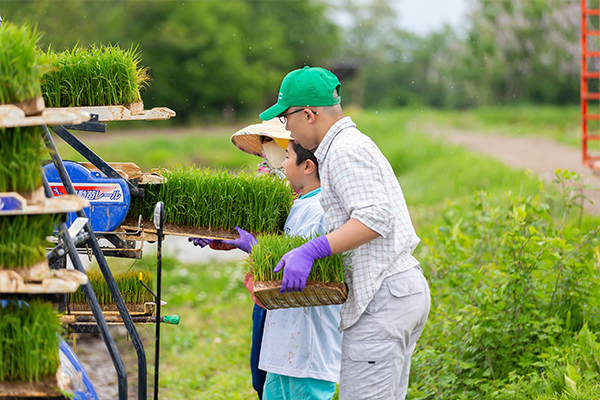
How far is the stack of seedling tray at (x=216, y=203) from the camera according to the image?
2.94m

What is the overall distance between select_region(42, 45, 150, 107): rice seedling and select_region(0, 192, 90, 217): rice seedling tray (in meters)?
0.96

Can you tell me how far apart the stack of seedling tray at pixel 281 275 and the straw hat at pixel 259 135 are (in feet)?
2.44

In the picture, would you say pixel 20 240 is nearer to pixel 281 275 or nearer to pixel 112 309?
pixel 281 275

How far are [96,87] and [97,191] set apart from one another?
476 mm

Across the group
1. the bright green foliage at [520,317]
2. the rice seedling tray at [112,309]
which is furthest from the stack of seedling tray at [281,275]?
the bright green foliage at [520,317]

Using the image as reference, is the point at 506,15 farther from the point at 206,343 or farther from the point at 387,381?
the point at 387,381

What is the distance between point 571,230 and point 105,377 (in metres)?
4.00

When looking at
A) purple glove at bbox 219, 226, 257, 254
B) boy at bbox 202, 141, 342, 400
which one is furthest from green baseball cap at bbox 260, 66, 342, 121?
purple glove at bbox 219, 226, 257, 254

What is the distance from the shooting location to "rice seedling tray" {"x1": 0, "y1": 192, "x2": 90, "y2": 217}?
173 centimetres

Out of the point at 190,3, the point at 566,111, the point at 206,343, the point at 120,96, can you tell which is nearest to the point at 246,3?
the point at 190,3

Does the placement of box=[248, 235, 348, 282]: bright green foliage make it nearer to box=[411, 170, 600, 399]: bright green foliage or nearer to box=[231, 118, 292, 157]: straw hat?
box=[231, 118, 292, 157]: straw hat

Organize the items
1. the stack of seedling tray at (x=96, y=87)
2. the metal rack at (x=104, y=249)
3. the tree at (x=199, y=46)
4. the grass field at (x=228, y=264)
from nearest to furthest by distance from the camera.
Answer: the metal rack at (x=104, y=249) < the stack of seedling tray at (x=96, y=87) < the grass field at (x=228, y=264) < the tree at (x=199, y=46)

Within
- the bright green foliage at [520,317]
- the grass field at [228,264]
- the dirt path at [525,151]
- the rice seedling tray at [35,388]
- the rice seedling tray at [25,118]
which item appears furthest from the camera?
the dirt path at [525,151]

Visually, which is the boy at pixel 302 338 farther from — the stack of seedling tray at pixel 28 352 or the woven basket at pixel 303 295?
the stack of seedling tray at pixel 28 352
